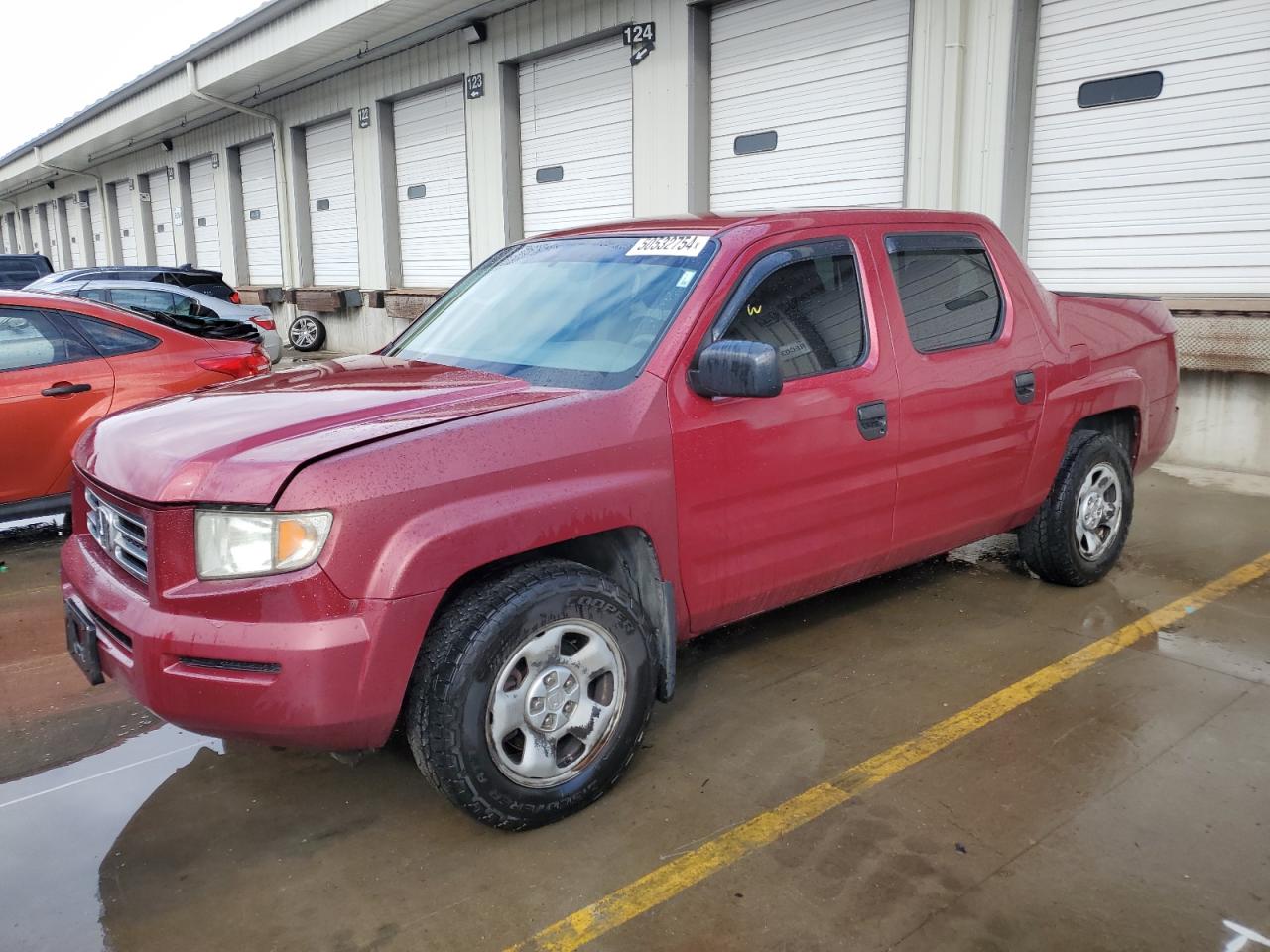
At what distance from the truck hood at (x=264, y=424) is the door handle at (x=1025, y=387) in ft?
7.33

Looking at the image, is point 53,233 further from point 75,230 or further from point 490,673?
point 490,673

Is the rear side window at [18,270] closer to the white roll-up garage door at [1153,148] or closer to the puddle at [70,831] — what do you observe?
the white roll-up garage door at [1153,148]

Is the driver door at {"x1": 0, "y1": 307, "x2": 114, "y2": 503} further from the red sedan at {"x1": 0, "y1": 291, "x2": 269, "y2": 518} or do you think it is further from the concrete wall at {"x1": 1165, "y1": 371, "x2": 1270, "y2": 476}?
the concrete wall at {"x1": 1165, "y1": 371, "x2": 1270, "y2": 476}

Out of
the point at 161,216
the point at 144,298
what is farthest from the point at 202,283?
the point at 161,216

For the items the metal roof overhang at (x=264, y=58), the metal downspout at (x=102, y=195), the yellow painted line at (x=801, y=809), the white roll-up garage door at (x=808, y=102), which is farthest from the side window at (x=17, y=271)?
the yellow painted line at (x=801, y=809)

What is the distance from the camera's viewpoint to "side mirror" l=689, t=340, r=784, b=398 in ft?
10.2

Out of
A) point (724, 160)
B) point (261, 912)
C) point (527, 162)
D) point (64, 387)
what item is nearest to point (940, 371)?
point (261, 912)

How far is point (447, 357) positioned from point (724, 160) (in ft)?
26.2

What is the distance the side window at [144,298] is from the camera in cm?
1191

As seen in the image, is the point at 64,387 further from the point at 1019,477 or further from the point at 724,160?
the point at 724,160

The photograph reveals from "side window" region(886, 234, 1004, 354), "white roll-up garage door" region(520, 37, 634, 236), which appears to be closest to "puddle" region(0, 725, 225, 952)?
"side window" region(886, 234, 1004, 354)

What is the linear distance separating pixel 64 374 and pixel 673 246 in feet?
13.8

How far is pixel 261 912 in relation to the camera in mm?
2705

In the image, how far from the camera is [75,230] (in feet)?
112
